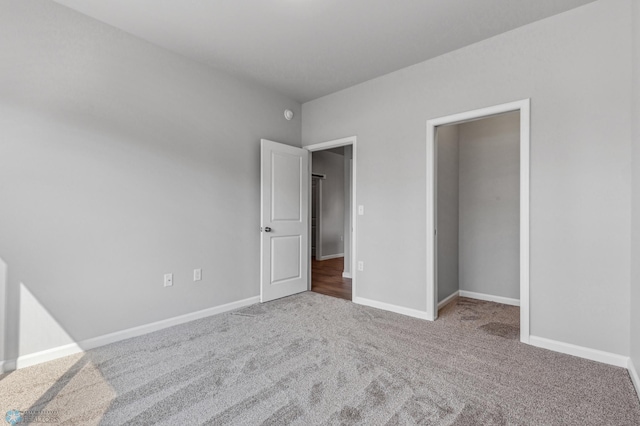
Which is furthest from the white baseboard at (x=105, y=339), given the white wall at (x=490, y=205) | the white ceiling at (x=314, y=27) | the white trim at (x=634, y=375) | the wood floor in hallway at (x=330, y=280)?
the white trim at (x=634, y=375)

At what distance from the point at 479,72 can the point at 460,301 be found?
2607mm

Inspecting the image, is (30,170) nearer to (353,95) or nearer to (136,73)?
(136,73)

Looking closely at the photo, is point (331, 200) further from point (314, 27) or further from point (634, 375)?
point (634, 375)

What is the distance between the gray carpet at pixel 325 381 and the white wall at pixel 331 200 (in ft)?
14.5

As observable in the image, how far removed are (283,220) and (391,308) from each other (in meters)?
1.66

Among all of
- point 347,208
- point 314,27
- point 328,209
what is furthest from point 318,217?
point 314,27

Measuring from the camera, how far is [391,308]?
11.3ft

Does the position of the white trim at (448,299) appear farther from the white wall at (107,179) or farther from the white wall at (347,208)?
the white wall at (107,179)

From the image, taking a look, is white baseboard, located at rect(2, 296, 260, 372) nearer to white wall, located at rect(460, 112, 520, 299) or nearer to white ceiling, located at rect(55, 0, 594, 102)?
white ceiling, located at rect(55, 0, 594, 102)

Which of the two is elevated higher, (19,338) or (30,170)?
(30,170)

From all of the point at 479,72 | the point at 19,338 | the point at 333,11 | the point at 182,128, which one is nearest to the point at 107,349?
the point at 19,338

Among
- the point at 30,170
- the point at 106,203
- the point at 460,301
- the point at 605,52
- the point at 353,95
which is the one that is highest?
the point at 353,95

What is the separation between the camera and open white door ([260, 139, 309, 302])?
371 cm

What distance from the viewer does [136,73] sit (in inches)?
108
